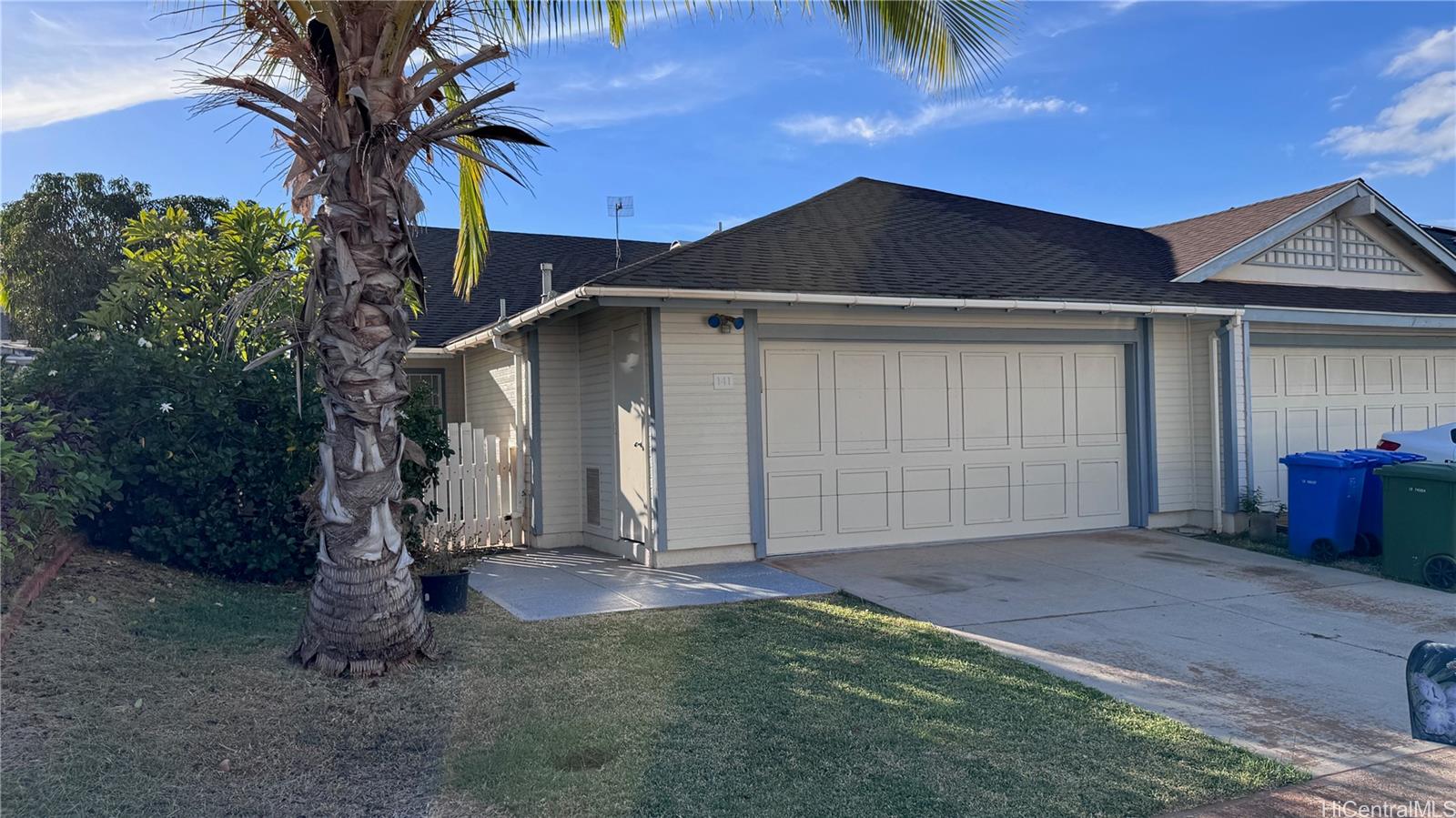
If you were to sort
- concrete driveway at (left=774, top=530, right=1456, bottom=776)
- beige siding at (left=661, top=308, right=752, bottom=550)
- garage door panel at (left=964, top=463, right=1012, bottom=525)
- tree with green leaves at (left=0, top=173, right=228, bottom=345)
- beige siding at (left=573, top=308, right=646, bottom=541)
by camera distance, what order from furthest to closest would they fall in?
tree with green leaves at (left=0, top=173, right=228, bottom=345) → garage door panel at (left=964, top=463, right=1012, bottom=525) → beige siding at (left=573, top=308, right=646, bottom=541) → beige siding at (left=661, top=308, right=752, bottom=550) → concrete driveway at (left=774, top=530, right=1456, bottom=776)

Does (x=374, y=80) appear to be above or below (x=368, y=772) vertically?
above

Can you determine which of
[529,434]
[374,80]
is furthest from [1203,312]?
[374,80]

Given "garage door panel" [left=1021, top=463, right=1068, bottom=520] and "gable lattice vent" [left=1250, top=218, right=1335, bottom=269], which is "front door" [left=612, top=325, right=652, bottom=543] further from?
"gable lattice vent" [left=1250, top=218, right=1335, bottom=269]

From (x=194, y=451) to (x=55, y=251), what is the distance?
43.2 feet

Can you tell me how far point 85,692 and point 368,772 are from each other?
1764 mm

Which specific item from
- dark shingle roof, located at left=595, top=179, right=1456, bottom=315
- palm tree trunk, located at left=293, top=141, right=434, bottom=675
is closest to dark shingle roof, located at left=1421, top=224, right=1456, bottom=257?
dark shingle roof, located at left=595, top=179, right=1456, bottom=315

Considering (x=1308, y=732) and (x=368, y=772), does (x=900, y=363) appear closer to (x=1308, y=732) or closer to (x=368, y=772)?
(x=1308, y=732)

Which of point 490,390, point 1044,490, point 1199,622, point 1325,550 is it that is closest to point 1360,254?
point 1325,550

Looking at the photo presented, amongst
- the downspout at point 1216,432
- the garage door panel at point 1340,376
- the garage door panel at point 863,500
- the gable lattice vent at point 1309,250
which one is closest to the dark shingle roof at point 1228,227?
the gable lattice vent at point 1309,250

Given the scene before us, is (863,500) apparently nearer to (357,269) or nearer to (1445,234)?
(357,269)

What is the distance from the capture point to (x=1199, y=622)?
755 centimetres

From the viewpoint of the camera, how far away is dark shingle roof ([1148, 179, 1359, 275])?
42.7 ft

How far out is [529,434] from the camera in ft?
37.1

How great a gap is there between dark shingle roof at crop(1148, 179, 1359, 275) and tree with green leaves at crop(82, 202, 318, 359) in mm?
10819
